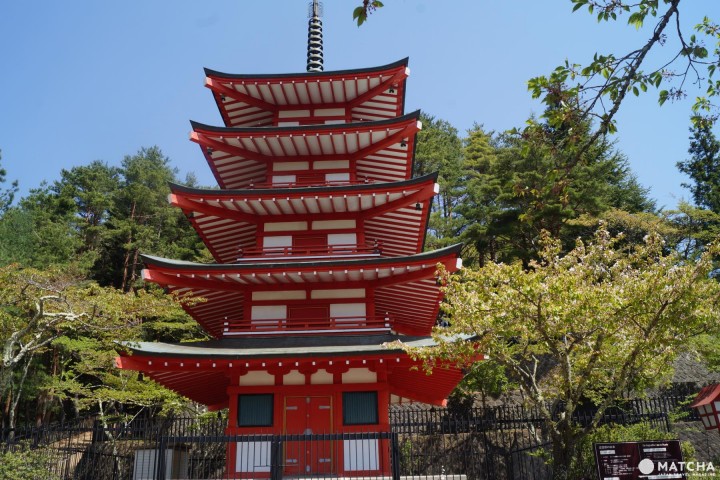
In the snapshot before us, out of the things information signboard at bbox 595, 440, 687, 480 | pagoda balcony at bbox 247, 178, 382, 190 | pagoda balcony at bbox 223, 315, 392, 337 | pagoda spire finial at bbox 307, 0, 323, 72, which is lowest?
information signboard at bbox 595, 440, 687, 480

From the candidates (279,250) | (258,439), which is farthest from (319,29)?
(258,439)

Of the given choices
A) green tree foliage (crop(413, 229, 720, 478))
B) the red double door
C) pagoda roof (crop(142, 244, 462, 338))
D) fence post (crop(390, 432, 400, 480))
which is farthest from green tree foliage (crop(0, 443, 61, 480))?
green tree foliage (crop(413, 229, 720, 478))

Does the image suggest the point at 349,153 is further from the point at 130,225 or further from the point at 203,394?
the point at 130,225

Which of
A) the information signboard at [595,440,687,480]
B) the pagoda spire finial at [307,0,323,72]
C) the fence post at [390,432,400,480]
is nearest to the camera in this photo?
the information signboard at [595,440,687,480]

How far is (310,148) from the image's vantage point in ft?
68.7

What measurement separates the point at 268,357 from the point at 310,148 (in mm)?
8764

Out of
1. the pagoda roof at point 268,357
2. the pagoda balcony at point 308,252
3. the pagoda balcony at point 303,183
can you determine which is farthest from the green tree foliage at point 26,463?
the pagoda balcony at point 303,183

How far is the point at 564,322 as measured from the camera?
12.2m

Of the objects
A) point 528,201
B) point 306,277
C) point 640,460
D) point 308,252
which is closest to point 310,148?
point 308,252

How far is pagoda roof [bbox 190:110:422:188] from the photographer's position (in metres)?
19.7

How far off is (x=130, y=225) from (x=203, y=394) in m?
28.0

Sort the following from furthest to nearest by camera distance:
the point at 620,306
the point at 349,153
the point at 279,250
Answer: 1. the point at 349,153
2. the point at 279,250
3. the point at 620,306

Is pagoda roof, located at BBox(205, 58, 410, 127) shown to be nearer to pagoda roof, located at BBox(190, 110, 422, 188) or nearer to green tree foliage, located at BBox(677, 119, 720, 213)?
pagoda roof, located at BBox(190, 110, 422, 188)

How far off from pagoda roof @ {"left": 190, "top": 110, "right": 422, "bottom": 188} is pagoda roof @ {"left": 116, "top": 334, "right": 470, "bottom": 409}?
23.8ft
